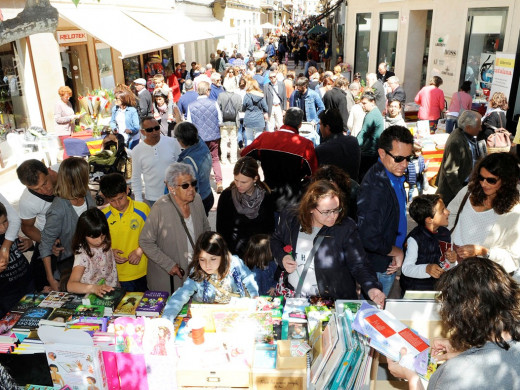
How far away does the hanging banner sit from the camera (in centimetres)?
930

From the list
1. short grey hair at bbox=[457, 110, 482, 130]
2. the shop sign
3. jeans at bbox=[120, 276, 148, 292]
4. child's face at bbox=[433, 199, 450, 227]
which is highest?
the shop sign

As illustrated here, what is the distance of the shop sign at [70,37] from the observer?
10.8 meters

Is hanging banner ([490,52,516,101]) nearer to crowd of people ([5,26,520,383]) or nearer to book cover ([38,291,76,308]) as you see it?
crowd of people ([5,26,520,383])

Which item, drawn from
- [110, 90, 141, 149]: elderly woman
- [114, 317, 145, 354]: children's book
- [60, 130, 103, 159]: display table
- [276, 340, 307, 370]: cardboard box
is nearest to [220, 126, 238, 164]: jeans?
[110, 90, 141, 149]: elderly woman

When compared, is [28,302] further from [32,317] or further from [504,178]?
[504,178]

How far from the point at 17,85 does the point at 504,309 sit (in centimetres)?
1033

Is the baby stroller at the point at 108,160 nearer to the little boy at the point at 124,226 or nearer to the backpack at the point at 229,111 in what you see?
the backpack at the point at 229,111

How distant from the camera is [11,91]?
9328 millimetres

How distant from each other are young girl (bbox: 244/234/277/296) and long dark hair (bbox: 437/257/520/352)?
183 centimetres

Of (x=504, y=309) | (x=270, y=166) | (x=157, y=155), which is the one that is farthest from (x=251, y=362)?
(x=157, y=155)

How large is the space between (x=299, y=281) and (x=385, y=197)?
911mm

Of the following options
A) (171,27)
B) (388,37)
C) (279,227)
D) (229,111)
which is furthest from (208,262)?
(388,37)

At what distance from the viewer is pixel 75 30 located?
11.5 metres

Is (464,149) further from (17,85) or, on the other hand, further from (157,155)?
(17,85)
